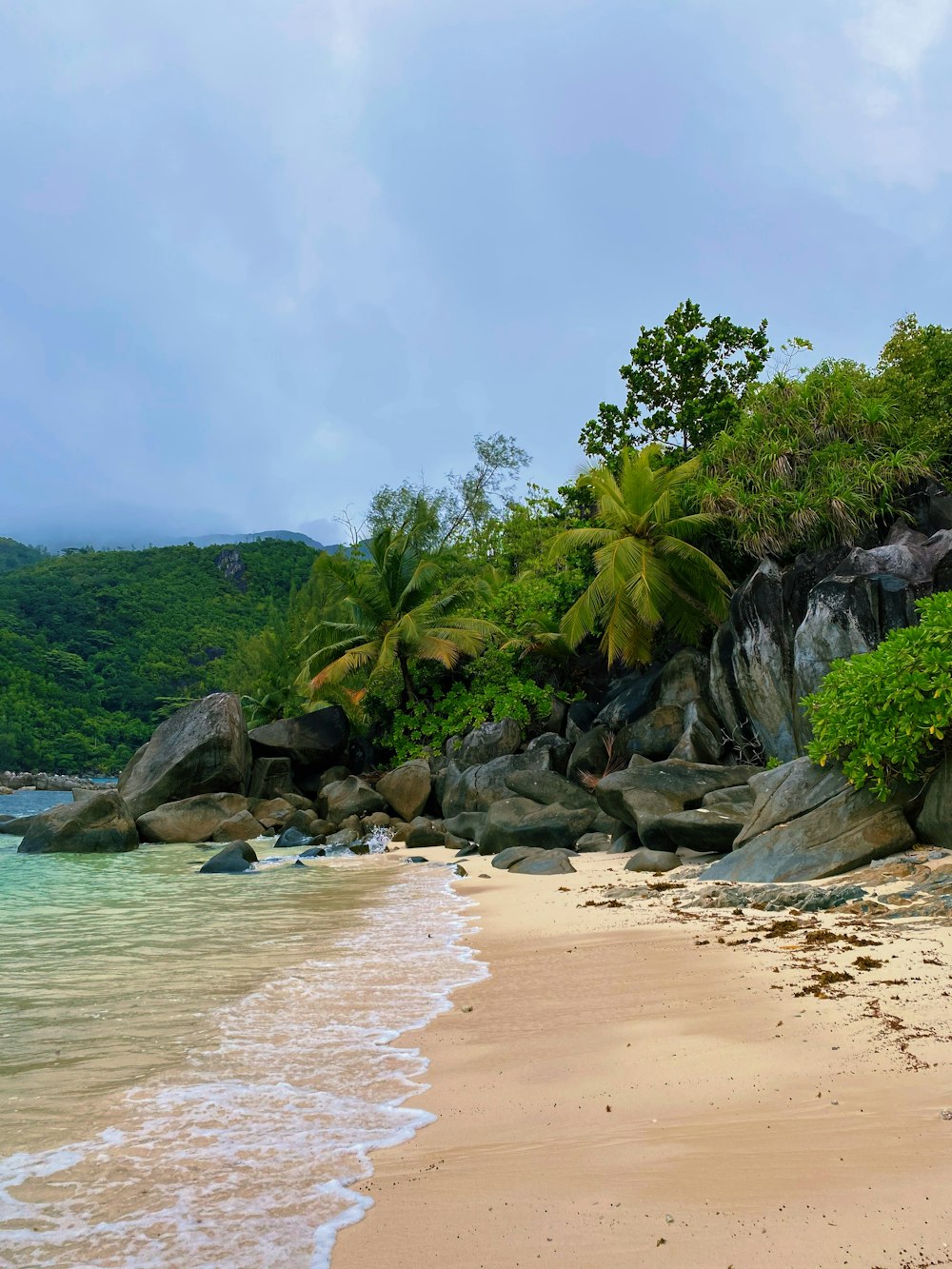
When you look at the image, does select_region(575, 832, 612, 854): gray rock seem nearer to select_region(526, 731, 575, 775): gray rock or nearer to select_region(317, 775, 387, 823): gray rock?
select_region(526, 731, 575, 775): gray rock

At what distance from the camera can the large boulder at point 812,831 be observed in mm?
7734

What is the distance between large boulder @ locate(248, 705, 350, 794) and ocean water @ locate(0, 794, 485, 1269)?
15.4 m

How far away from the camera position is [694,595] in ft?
59.6

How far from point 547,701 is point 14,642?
60.1 m

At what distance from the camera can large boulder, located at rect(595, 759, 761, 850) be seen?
11286 mm

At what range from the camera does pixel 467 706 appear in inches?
901

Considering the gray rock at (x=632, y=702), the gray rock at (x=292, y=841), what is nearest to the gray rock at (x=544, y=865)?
the gray rock at (x=632, y=702)

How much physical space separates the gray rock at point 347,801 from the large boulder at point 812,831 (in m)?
12.5

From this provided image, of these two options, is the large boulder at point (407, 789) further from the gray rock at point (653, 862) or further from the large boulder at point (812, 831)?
the large boulder at point (812, 831)

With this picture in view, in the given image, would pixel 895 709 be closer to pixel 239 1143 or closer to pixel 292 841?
pixel 239 1143

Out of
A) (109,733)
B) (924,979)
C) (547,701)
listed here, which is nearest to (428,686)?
(547,701)

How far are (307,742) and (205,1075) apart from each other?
68.6 ft

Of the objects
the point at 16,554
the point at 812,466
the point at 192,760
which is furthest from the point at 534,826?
the point at 16,554

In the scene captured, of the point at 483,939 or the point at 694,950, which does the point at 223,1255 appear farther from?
the point at 483,939
